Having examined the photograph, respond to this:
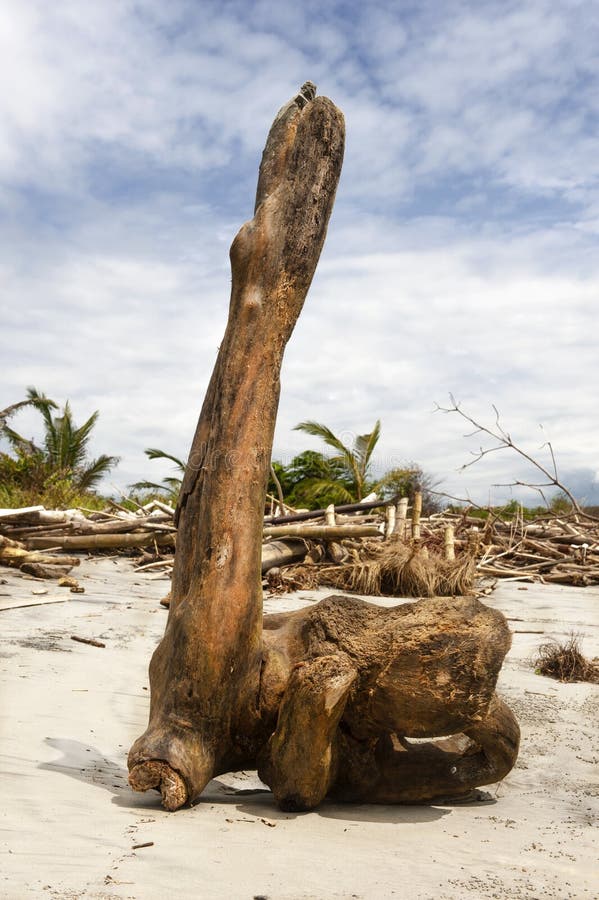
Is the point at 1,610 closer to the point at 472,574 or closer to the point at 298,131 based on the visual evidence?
the point at 298,131

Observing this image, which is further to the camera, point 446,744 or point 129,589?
point 129,589

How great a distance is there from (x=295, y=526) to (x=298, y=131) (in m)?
7.45

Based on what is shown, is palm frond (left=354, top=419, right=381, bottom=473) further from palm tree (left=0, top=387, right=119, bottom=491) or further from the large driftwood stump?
the large driftwood stump

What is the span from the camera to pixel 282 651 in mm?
4012

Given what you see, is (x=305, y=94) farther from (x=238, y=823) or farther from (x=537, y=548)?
(x=537, y=548)

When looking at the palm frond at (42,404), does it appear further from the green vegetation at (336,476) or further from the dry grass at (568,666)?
the dry grass at (568,666)

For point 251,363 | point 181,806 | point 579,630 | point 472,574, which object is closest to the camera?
point 181,806

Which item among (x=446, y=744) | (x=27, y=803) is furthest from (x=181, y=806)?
(x=446, y=744)

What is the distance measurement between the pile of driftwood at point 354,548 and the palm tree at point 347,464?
804 centimetres

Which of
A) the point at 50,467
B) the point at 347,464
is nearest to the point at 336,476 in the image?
the point at 347,464

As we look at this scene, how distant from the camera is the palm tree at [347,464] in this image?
858 inches

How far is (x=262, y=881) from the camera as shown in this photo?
2.59m

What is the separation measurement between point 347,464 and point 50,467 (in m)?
7.93

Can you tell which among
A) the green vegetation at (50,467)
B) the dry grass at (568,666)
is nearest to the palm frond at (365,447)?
the green vegetation at (50,467)
